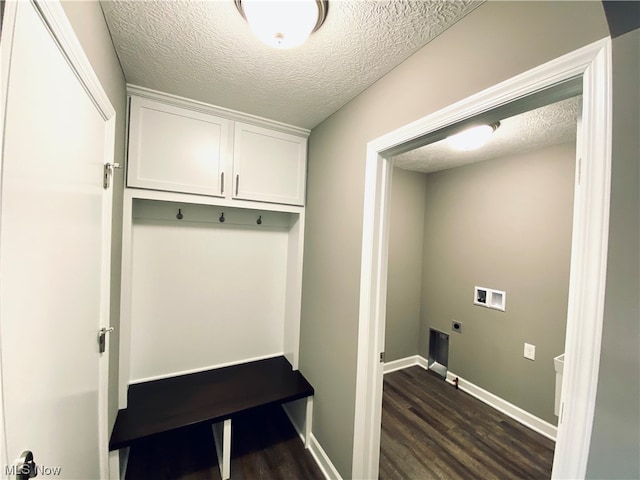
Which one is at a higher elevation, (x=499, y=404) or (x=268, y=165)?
(x=268, y=165)

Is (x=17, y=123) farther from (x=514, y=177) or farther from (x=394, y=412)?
(x=514, y=177)

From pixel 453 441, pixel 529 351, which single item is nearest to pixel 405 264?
pixel 529 351

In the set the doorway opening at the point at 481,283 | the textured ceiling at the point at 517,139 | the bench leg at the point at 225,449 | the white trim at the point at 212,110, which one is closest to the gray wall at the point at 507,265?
the doorway opening at the point at 481,283

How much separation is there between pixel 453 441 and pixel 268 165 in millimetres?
2688

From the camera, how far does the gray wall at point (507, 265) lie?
207cm

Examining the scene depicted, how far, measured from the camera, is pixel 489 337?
8.15ft

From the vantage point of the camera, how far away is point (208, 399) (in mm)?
1651

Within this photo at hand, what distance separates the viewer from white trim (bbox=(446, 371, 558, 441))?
6.84 feet

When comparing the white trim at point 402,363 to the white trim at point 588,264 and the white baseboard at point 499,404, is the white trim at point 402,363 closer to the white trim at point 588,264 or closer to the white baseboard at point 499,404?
the white baseboard at point 499,404

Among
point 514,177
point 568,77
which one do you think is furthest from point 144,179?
point 514,177

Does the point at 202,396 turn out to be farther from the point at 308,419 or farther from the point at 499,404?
the point at 499,404

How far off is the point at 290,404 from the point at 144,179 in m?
2.13

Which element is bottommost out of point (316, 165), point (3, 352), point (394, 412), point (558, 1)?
point (394, 412)

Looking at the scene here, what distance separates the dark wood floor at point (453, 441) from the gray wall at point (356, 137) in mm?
658
